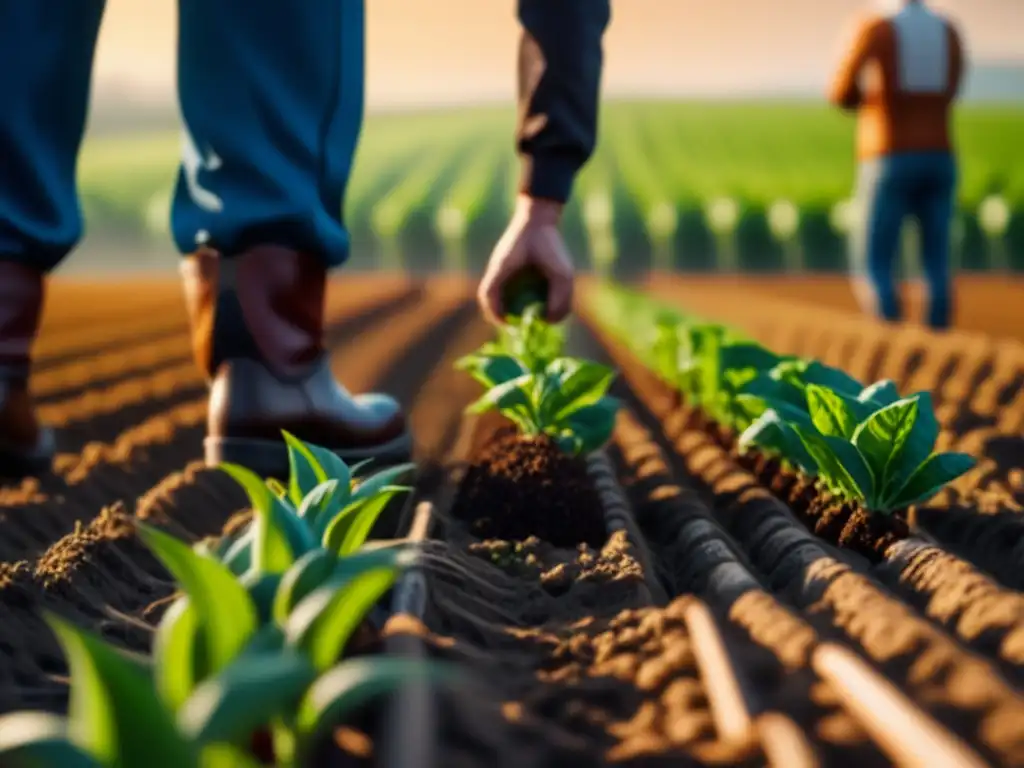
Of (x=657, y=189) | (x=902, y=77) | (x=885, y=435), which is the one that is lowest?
(x=657, y=189)

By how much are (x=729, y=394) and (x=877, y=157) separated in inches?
174

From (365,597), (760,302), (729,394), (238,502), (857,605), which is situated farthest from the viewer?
(760,302)

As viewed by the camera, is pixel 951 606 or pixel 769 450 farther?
pixel 769 450

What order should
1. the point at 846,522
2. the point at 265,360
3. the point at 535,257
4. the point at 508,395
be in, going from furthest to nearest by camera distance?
the point at 535,257, the point at 508,395, the point at 265,360, the point at 846,522

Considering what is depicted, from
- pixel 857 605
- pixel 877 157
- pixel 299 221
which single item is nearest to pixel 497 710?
pixel 857 605

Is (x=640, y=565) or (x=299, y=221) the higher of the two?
(x=299, y=221)

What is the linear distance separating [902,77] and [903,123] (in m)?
0.25

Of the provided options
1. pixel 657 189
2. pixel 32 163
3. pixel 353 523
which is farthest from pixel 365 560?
pixel 657 189

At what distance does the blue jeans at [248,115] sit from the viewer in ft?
9.93

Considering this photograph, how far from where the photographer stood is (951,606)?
6.52 feet

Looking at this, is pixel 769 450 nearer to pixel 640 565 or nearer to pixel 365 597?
pixel 640 565

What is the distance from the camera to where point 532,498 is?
2857 mm

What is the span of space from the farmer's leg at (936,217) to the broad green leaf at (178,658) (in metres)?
6.87

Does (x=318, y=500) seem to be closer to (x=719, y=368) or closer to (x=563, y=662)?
(x=563, y=662)
